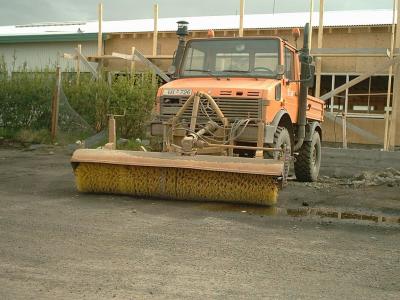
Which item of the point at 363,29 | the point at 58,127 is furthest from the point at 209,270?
the point at 363,29

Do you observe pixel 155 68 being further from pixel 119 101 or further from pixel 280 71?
pixel 280 71

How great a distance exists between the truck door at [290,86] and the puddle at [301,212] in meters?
2.09

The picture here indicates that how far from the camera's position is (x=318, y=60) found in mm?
16109

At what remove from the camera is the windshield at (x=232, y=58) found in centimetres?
904

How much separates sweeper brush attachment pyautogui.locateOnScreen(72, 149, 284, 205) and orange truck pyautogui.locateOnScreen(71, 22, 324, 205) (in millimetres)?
14

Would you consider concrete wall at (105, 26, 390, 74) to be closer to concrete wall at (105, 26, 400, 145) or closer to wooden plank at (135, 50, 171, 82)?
concrete wall at (105, 26, 400, 145)

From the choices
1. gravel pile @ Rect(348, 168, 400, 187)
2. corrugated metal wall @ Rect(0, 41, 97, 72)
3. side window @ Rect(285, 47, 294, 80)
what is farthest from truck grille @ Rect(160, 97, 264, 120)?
corrugated metal wall @ Rect(0, 41, 97, 72)

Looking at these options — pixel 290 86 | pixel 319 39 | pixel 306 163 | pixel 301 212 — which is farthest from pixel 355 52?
pixel 301 212

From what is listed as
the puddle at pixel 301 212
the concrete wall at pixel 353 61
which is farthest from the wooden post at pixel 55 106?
the puddle at pixel 301 212

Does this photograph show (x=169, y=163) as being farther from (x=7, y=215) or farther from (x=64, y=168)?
(x=64, y=168)

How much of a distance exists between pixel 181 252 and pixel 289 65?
5266 mm

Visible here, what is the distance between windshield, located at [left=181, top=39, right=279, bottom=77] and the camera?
9.04 meters

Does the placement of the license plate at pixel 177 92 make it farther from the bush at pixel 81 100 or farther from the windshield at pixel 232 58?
the bush at pixel 81 100

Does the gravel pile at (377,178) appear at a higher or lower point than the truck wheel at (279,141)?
lower
